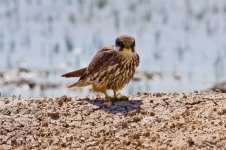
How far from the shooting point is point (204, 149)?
729cm

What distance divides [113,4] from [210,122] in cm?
987

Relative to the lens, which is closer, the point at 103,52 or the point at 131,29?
the point at 103,52

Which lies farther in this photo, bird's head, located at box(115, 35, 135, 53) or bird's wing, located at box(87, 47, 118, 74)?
bird's wing, located at box(87, 47, 118, 74)

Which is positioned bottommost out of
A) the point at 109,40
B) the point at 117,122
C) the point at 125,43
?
the point at 117,122

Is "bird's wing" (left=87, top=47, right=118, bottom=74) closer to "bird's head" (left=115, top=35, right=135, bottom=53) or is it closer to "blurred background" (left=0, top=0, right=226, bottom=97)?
Result: "bird's head" (left=115, top=35, right=135, bottom=53)

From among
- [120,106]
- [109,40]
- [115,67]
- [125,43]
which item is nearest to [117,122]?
[120,106]

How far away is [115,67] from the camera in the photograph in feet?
28.2

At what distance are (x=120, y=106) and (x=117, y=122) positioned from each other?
508 mm

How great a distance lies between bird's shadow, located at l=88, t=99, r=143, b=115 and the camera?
8422 millimetres

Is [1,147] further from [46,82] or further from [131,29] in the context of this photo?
[131,29]

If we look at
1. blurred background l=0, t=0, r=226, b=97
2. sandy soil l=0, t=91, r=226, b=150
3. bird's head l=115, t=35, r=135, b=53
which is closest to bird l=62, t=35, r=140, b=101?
bird's head l=115, t=35, r=135, b=53

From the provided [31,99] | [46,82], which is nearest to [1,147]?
[31,99]

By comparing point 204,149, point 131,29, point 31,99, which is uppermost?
point 131,29

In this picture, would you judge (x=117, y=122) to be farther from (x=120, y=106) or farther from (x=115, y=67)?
(x=115, y=67)
